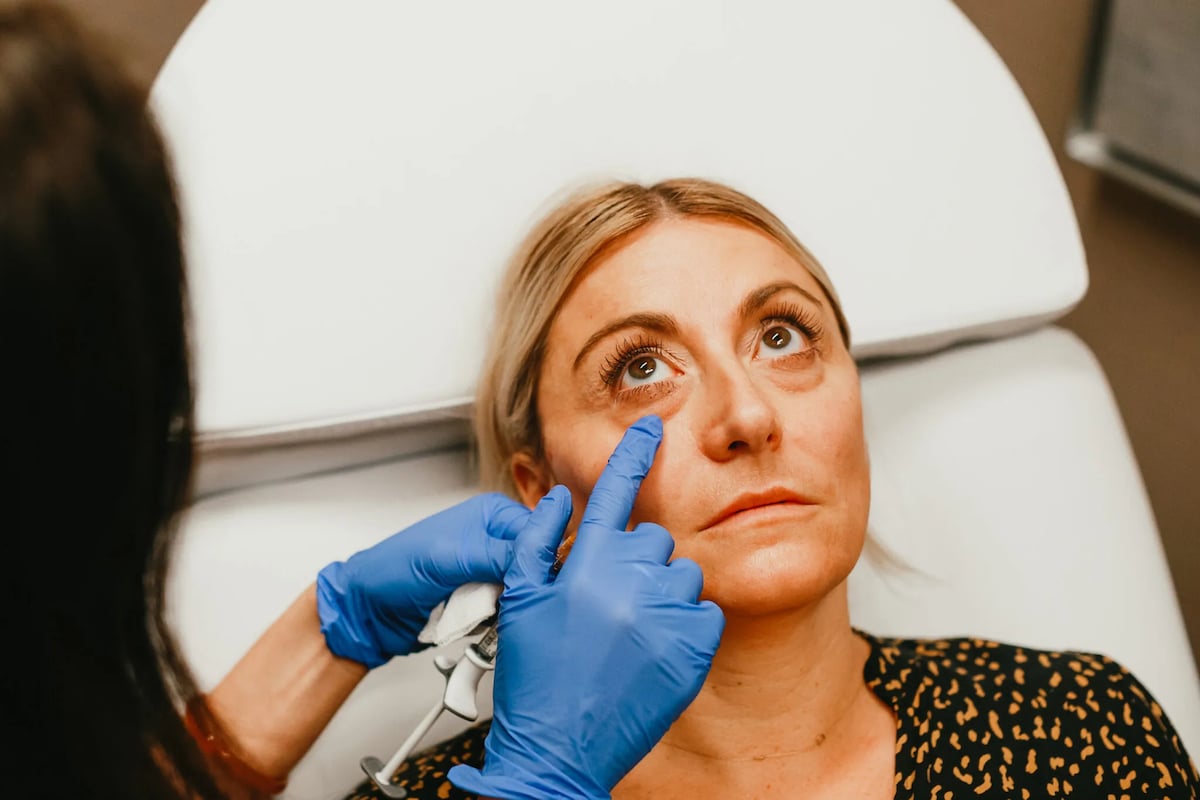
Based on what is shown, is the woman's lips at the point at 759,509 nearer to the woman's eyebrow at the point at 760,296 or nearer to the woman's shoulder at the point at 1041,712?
the woman's eyebrow at the point at 760,296

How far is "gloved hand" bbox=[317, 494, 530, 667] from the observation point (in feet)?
3.93

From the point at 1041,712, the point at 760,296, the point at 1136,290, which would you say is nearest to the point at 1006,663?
the point at 1041,712

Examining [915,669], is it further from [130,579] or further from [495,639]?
[130,579]

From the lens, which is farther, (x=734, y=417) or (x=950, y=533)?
(x=950, y=533)

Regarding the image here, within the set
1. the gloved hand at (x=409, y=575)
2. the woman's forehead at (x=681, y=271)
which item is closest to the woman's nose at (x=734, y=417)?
the woman's forehead at (x=681, y=271)

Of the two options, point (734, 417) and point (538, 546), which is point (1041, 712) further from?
point (538, 546)

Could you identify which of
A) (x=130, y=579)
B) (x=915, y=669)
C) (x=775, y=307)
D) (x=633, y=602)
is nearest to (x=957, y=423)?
(x=915, y=669)

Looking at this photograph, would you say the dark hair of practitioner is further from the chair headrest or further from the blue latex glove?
the chair headrest

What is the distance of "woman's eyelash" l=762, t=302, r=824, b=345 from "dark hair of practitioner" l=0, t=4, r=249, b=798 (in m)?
0.70

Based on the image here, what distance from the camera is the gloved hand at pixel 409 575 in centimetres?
120

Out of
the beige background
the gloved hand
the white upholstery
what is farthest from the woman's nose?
the beige background

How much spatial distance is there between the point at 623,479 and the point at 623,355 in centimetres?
18

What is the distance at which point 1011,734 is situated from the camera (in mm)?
1269

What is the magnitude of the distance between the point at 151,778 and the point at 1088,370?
1.55 m
